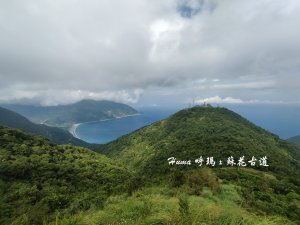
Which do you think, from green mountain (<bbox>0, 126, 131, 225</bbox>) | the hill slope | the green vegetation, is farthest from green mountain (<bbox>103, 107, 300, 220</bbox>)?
green mountain (<bbox>0, 126, 131, 225</bbox>)

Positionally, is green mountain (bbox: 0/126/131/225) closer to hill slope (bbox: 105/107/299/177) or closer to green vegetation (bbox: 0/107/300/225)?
green vegetation (bbox: 0/107/300/225)

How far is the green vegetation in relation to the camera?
26.5 feet

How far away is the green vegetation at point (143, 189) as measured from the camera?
8062mm

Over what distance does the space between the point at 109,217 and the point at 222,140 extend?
8030cm

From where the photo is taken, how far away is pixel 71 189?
41938mm

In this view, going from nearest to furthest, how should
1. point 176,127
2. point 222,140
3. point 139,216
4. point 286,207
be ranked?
point 139,216
point 286,207
point 222,140
point 176,127

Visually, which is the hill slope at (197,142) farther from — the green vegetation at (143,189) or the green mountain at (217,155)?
the green vegetation at (143,189)

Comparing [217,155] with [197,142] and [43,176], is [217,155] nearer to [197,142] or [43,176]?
[197,142]

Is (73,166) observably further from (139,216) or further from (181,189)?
(139,216)

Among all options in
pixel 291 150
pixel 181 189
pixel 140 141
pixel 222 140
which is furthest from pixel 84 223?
pixel 291 150

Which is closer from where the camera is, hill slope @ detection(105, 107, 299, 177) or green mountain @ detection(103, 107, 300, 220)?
green mountain @ detection(103, 107, 300, 220)

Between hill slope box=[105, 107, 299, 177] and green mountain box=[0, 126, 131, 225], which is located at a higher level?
hill slope box=[105, 107, 299, 177]

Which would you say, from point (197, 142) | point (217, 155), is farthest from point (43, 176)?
point (197, 142)

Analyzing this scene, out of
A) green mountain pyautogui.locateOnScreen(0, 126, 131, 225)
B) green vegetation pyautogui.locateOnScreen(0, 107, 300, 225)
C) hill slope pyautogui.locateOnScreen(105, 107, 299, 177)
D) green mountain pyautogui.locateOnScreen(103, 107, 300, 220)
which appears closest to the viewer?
green vegetation pyautogui.locateOnScreen(0, 107, 300, 225)
